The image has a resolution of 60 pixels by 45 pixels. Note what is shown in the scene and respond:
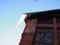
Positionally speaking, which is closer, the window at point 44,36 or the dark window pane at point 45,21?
the window at point 44,36

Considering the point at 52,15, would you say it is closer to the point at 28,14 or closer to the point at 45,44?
the point at 28,14

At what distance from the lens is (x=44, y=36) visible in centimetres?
807

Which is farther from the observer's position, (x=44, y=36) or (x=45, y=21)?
(x=45, y=21)

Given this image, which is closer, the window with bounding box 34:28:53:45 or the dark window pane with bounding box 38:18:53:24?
the window with bounding box 34:28:53:45

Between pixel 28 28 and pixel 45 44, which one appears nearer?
pixel 45 44

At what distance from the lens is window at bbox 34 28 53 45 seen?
7738 mm

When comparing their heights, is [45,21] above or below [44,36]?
above

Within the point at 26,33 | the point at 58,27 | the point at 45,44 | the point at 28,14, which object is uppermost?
the point at 28,14

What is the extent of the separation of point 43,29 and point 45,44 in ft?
3.62

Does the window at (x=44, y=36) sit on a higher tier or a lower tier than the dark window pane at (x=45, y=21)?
lower

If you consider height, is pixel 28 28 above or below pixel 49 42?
above

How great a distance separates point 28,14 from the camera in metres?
9.05

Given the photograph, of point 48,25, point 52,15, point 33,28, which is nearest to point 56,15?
point 52,15

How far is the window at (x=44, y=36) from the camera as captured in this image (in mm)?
7738
